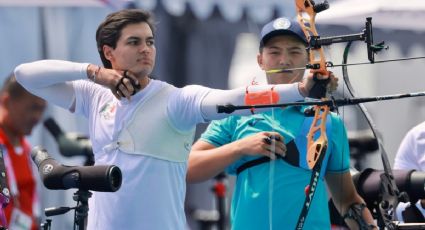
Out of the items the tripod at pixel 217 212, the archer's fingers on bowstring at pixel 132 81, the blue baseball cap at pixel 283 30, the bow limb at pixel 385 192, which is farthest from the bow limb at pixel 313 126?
the tripod at pixel 217 212

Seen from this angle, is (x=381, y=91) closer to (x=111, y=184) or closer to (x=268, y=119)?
(x=268, y=119)

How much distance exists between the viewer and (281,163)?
4.38m

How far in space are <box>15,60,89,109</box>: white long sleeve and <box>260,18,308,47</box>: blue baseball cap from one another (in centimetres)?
75

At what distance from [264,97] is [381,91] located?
6.53 meters

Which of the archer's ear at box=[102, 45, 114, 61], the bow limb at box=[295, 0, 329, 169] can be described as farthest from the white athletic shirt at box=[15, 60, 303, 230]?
the bow limb at box=[295, 0, 329, 169]

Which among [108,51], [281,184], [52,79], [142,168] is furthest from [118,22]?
[281,184]

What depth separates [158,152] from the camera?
4113mm

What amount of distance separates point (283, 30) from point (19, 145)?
2.33 m

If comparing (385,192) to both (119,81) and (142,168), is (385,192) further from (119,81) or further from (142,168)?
(119,81)

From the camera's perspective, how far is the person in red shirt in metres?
6.27

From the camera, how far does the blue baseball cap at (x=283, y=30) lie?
455 cm

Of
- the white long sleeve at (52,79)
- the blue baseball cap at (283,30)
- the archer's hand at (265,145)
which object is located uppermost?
the blue baseball cap at (283,30)

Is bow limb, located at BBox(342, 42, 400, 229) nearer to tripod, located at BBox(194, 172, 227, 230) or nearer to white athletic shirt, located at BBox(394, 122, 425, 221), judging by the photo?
white athletic shirt, located at BBox(394, 122, 425, 221)

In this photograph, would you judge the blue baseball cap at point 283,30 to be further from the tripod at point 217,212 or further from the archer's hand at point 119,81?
the tripod at point 217,212
